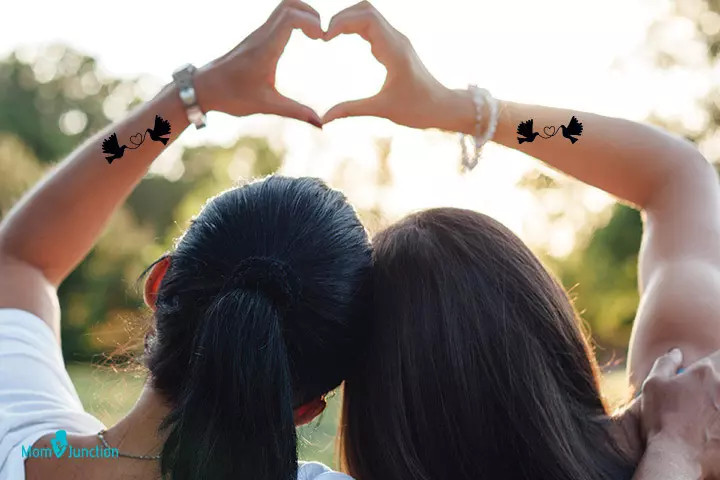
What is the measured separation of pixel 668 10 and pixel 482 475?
15856 millimetres

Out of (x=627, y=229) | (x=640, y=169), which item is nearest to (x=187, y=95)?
(x=640, y=169)

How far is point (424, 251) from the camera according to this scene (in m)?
1.19

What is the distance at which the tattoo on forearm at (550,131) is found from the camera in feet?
4.65

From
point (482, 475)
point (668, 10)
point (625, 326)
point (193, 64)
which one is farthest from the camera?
point (625, 326)

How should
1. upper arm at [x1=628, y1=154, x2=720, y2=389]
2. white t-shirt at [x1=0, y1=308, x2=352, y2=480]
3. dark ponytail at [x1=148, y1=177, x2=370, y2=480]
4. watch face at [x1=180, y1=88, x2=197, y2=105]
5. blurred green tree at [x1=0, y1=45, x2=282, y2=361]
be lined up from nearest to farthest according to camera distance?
1. dark ponytail at [x1=148, y1=177, x2=370, y2=480]
2. white t-shirt at [x1=0, y1=308, x2=352, y2=480]
3. upper arm at [x1=628, y1=154, x2=720, y2=389]
4. watch face at [x1=180, y1=88, x2=197, y2=105]
5. blurred green tree at [x1=0, y1=45, x2=282, y2=361]

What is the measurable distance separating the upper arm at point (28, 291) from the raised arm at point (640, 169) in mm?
538

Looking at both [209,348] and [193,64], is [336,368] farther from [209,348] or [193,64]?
[193,64]

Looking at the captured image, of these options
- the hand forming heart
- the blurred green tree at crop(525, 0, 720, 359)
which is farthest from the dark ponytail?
the blurred green tree at crop(525, 0, 720, 359)

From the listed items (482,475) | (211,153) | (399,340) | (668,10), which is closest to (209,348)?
(399,340)

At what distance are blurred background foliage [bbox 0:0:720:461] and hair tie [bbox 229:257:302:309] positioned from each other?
7257 millimetres

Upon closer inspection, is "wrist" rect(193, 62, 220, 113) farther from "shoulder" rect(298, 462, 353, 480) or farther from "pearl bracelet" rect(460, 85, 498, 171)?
"shoulder" rect(298, 462, 353, 480)

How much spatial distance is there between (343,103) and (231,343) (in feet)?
1.53

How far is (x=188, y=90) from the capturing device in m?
1.36

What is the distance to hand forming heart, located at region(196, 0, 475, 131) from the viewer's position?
50.9 inches
